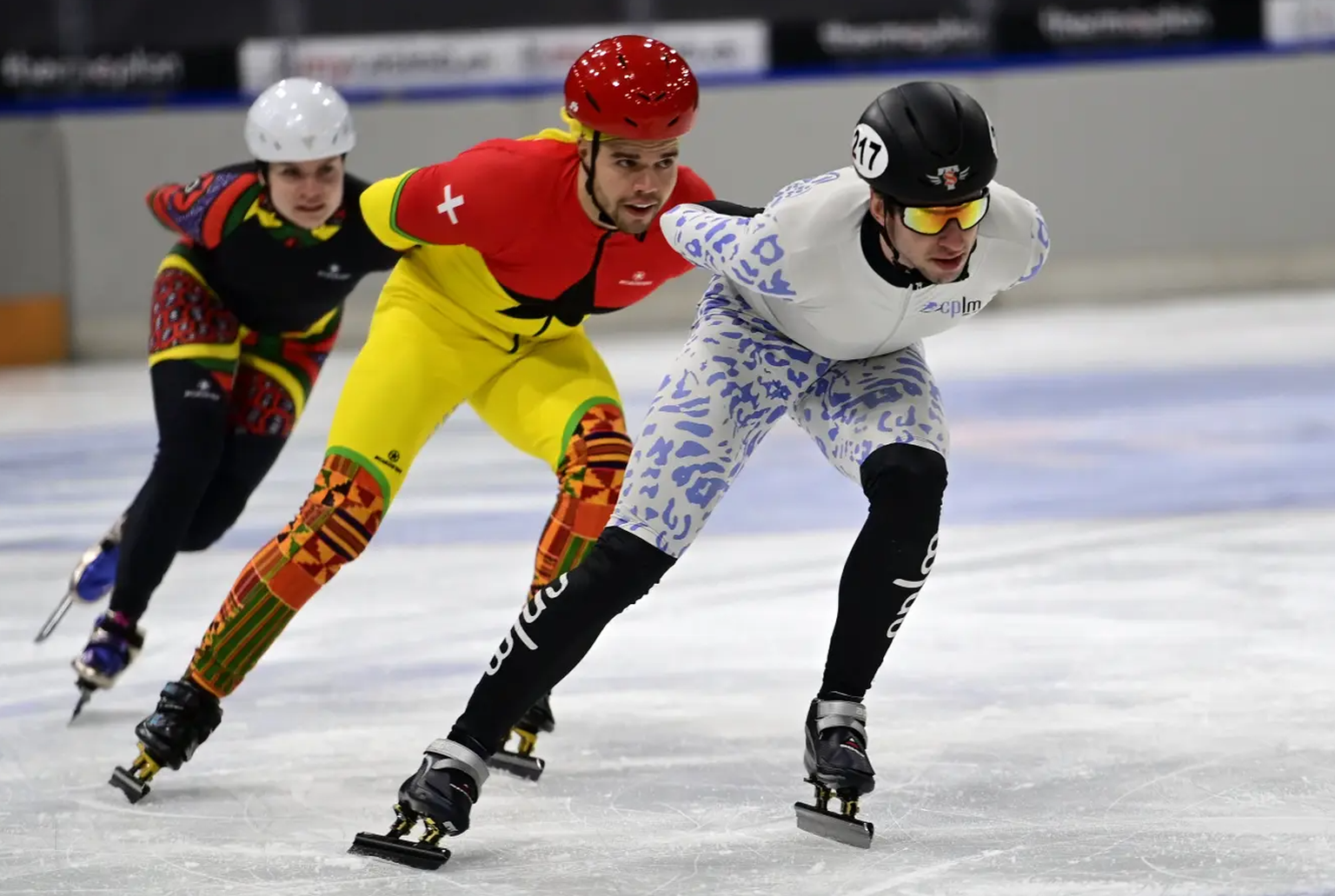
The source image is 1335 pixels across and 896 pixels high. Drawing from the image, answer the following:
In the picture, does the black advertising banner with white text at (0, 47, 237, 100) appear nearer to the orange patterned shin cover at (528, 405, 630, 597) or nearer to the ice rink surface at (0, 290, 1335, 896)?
the ice rink surface at (0, 290, 1335, 896)

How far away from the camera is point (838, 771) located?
3010mm

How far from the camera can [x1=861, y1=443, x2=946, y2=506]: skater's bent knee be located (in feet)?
9.78

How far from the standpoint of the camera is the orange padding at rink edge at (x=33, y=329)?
1166cm

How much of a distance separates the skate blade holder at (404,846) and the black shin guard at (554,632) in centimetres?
16

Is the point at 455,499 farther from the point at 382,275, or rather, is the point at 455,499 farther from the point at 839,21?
the point at 839,21

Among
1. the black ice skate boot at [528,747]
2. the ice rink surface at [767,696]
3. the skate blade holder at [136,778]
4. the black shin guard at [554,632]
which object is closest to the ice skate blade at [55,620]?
the ice rink surface at [767,696]

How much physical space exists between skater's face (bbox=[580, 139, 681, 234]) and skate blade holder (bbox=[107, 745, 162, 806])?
4.59 ft

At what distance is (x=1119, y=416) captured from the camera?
8.34 m

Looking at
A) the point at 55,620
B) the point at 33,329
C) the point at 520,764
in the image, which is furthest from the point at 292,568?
the point at 33,329

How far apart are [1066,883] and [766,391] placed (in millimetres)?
991

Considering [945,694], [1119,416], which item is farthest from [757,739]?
[1119,416]

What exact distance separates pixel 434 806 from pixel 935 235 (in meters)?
1.24

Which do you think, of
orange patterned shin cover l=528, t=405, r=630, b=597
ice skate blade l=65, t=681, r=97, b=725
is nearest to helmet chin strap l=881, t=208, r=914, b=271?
orange patterned shin cover l=528, t=405, r=630, b=597

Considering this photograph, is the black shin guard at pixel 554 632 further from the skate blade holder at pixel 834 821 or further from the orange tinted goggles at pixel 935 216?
the orange tinted goggles at pixel 935 216
